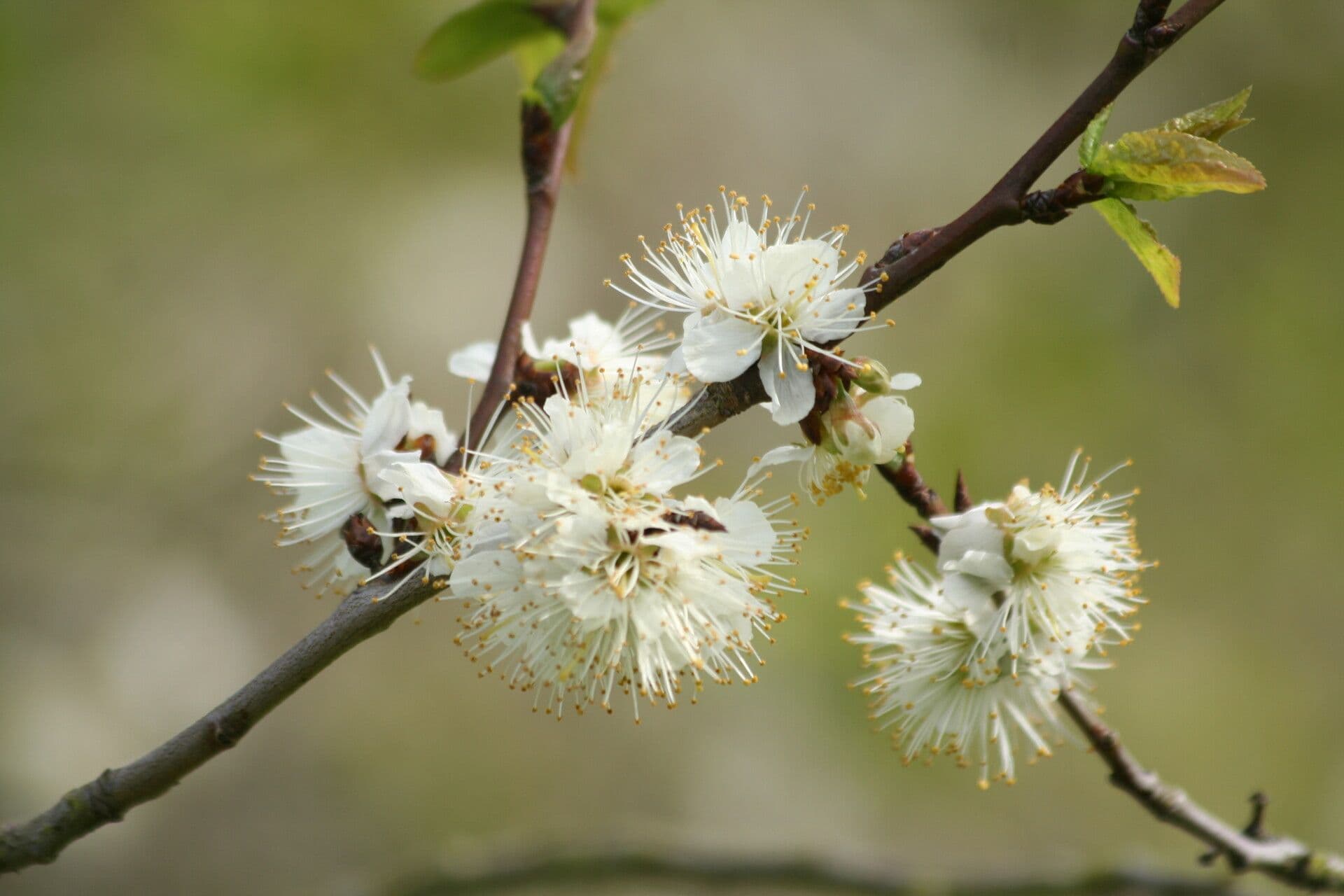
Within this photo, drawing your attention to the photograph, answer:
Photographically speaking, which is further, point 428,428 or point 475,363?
point 475,363

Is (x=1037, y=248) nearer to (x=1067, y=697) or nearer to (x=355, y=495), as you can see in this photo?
(x=1067, y=697)

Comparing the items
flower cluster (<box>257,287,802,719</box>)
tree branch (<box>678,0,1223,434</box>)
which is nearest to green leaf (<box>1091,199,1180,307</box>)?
tree branch (<box>678,0,1223,434</box>)

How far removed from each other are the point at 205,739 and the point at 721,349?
60cm

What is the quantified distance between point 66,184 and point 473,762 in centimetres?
199

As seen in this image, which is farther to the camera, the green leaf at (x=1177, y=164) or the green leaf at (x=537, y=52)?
the green leaf at (x=537, y=52)

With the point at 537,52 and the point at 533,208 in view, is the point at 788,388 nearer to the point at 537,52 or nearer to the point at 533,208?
the point at 533,208

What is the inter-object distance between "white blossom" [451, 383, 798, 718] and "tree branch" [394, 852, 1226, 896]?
36.0 inches

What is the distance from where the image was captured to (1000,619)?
118 cm

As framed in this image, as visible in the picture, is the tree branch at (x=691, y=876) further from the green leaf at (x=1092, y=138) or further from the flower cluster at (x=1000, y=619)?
the green leaf at (x=1092, y=138)

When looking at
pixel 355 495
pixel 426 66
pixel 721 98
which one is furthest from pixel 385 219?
pixel 355 495

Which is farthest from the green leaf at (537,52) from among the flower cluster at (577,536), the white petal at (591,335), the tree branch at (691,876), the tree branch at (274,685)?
the tree branch at (691,876)

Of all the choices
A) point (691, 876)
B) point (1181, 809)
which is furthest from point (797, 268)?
point (691, 876)

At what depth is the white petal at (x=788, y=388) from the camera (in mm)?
1002

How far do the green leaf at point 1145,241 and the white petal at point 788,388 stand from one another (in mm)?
305
